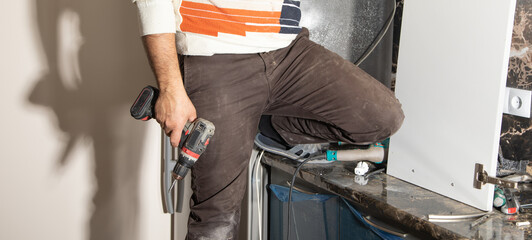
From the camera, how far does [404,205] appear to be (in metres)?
1.22

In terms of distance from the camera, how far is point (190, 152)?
3.51 feet

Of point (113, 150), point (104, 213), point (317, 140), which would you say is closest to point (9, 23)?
point (113, 150)

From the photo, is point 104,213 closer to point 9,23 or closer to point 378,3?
point 9,23

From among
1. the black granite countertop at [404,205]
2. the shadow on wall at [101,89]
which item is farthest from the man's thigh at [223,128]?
the shadow on wall at [101,89]

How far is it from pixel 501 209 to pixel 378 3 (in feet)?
2.83

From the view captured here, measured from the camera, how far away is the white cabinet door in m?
1.14

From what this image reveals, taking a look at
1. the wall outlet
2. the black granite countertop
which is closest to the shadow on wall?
the black granite countertop

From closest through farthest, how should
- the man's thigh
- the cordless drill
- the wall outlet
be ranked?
the cordless drill < the man's thigh < the wall outlet

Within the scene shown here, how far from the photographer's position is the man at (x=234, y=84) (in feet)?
3.57

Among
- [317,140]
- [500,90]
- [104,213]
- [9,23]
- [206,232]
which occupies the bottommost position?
[104,213]

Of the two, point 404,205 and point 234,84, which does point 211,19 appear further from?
point 404,205

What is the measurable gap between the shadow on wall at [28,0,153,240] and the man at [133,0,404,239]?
64cm

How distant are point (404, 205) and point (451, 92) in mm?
317

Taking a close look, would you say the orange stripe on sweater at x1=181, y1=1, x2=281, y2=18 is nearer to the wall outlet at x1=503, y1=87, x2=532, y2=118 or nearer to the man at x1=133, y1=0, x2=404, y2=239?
the man at x1=133, y1=0, x2=404, y2=239
